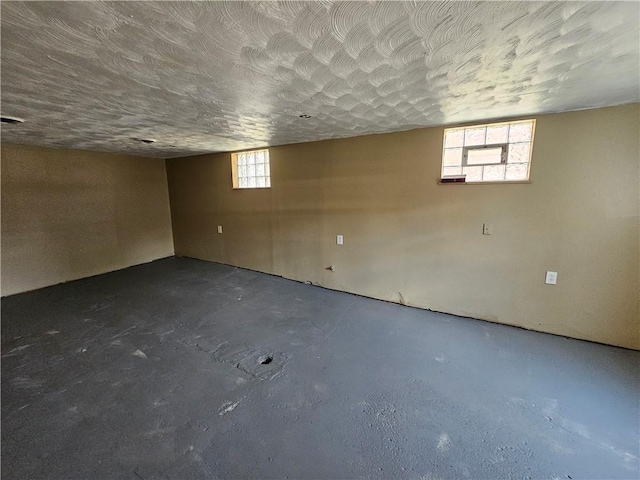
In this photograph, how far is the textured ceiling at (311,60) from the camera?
3.32 feet

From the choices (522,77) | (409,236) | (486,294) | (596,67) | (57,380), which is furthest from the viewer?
(409,236)

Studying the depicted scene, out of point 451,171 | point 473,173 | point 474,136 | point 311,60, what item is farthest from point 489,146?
point 311,60

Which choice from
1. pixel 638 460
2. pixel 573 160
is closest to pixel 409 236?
pixel 573 160

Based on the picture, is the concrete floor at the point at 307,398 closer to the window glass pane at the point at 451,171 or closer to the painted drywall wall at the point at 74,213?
the painted drywall wall at the point at 74,213

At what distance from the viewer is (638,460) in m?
1.39

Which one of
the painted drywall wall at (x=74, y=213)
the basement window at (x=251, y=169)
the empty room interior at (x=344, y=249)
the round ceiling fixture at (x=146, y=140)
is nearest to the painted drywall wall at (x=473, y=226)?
the empty room interior at (x=344, y=249)

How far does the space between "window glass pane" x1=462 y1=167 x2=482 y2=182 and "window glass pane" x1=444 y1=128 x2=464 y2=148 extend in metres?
0.28

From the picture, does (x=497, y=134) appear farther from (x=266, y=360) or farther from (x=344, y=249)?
(x=266, y=360)

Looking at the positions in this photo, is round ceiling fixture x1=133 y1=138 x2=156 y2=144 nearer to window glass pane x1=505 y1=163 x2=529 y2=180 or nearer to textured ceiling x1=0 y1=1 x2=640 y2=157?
textured ceiling x1=0 y1=1 x2=640 y2=157

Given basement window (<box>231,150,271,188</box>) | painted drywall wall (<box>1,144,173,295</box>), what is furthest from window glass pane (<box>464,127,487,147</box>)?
painted drywall wall (<box>1,144,173,295</box>)

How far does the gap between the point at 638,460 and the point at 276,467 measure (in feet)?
6.31

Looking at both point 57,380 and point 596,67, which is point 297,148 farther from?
point 57,380

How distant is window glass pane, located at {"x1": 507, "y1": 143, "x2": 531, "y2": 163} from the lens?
2.49 meters

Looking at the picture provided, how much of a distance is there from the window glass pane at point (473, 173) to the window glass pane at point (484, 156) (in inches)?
2.4
